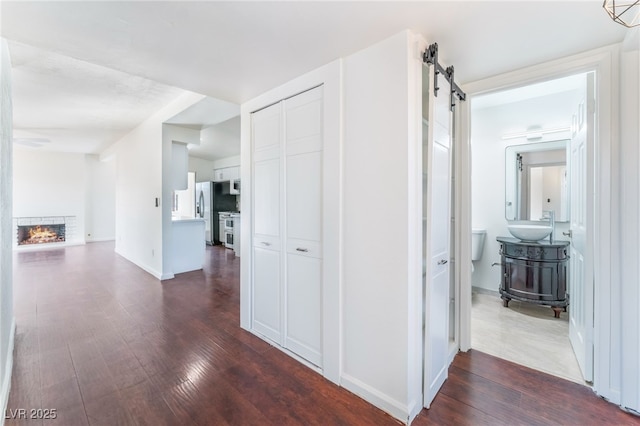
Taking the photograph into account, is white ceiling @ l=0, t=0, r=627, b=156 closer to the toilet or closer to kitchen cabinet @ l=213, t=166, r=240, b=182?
the toilet

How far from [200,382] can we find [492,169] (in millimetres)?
4168

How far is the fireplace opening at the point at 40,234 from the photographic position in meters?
7.24

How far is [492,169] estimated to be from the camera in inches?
148

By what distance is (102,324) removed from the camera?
111 inches

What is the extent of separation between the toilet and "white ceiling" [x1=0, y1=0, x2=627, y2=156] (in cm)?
222

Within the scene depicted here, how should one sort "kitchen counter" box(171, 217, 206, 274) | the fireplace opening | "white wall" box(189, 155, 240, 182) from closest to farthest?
1. "kitchen counter" box(171, 217, 206, 274)
2. the fireplace opening
3. "white wall" box(189, 155, 240, 182)

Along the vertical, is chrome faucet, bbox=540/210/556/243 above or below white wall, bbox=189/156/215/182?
below

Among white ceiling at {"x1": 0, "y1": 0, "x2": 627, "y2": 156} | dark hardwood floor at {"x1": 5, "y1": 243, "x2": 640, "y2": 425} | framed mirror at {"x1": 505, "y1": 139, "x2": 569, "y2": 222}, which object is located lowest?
dark hardwood floor at {"x1": 5, "y1": 243, "x2": 640, "y2": 425}

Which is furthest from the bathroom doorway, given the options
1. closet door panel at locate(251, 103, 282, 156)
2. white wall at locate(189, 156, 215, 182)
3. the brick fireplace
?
the brick fireplace

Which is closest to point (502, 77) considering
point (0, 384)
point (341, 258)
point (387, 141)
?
point (387, 141)

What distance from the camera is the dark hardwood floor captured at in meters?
1.62

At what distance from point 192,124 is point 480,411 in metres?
4.99

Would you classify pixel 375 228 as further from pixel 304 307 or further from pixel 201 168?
pixel 201 168

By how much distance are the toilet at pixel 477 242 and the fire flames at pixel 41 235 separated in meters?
10.5
